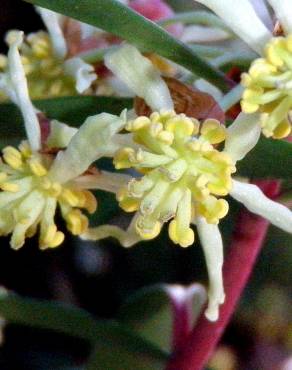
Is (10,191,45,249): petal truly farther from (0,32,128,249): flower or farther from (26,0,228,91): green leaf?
(26,0,228,91): green leaf

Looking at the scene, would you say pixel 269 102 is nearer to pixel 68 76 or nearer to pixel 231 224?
pixel 68 76

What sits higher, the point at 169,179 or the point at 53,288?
the point at 169,179

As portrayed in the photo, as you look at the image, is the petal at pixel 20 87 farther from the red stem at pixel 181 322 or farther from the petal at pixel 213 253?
the red stem at pixel 181 322

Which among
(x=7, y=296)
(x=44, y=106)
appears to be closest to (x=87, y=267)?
(x=7, y=296)

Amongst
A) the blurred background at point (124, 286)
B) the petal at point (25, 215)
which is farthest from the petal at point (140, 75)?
the blurred background at point (124, 286)

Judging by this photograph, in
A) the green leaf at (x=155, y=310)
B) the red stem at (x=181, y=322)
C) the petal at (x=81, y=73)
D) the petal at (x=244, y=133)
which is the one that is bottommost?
the green leaf at (x=155, y=310)

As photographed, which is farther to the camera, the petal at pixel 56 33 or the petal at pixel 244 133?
the petal at pixel 56 33

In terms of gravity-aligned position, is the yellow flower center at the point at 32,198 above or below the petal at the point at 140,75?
below

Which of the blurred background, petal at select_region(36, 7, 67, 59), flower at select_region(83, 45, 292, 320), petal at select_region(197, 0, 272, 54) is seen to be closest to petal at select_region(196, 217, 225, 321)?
flower at select_region(83, 45, 292, 320)
